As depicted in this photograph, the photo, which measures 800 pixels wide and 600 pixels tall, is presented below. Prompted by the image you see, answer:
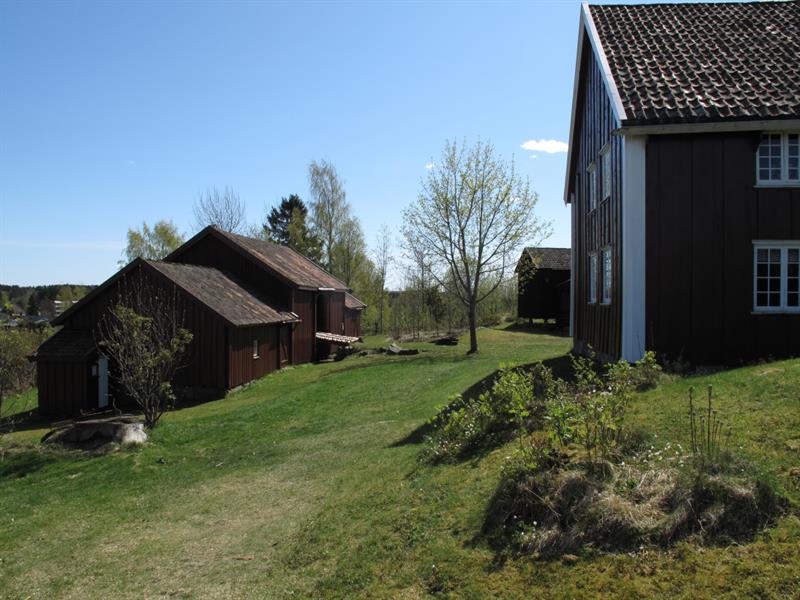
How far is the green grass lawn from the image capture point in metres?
4.51

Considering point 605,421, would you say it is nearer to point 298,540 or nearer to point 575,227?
point 298,540

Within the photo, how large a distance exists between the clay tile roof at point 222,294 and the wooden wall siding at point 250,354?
487 mm

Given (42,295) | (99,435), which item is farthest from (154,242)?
(99,435)

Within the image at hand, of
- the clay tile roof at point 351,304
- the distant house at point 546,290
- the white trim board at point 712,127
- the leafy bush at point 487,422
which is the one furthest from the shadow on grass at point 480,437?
the clay tile roof at point 351,304

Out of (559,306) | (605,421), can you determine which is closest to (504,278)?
(559,306)

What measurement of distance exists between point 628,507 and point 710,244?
8.98 meters

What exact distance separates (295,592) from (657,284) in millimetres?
9760

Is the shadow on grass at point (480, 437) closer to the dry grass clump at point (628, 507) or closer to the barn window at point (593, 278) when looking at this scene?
the barn window at point (593, 278)

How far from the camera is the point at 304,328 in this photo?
30.9 m

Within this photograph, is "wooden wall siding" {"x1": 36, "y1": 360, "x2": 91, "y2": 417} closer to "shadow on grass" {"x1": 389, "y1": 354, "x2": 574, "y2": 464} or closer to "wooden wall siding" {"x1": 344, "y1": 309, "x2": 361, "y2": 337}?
"shadow on grass" {"x1": 389, "y1": 354, "x2": 574, "y2": 464}

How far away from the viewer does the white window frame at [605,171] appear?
46.9 ft

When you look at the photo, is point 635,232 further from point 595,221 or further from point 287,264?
point 287,264

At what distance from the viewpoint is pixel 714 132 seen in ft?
39.7

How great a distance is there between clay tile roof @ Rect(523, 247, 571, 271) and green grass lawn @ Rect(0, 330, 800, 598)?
2910cm
